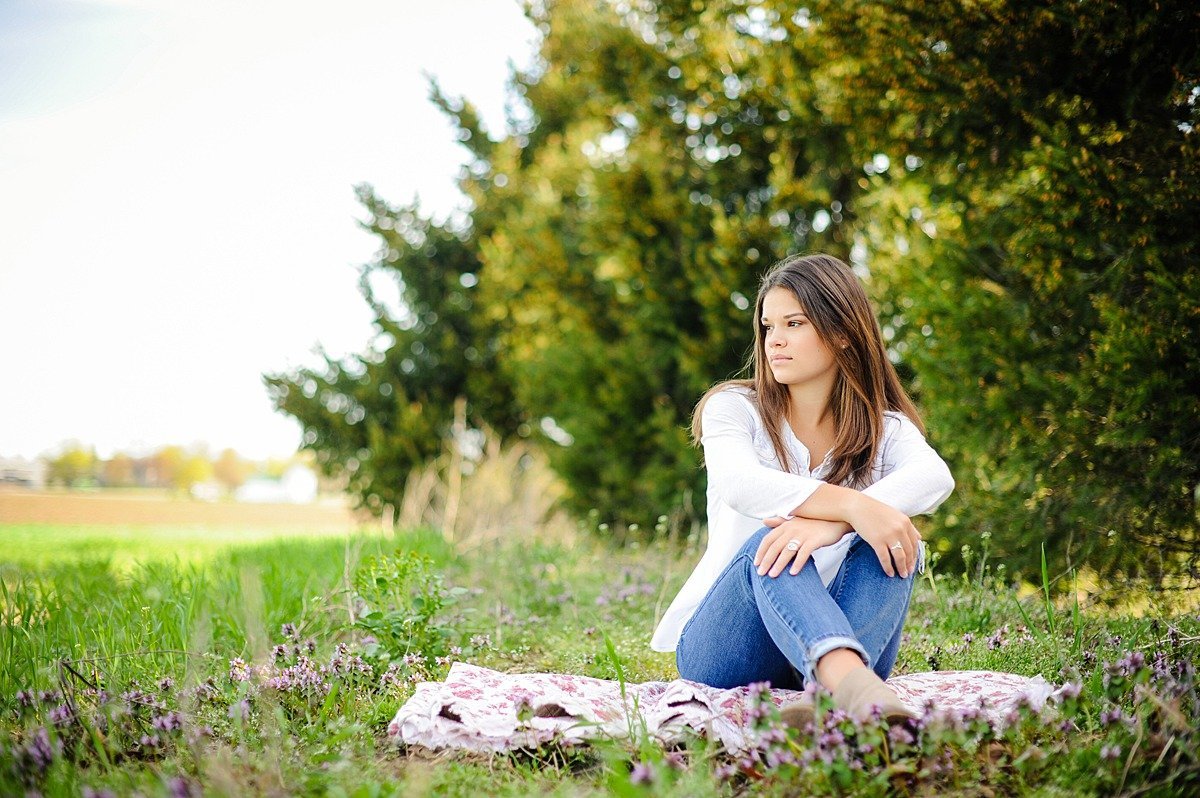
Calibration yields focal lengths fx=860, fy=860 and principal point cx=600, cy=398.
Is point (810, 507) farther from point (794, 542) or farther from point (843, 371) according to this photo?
point (843, 371)

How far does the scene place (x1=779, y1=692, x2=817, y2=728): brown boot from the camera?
2.02m

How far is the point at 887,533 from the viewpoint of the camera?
233 cm

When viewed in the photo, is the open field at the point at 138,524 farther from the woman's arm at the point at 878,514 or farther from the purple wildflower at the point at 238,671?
the woman's arm at the point at 878,514

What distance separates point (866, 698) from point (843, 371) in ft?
3.92

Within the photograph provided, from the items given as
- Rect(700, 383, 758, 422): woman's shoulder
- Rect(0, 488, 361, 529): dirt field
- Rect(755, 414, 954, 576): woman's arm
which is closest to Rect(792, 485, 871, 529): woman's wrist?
Rect(755, 414, 954, 576): woman's arm

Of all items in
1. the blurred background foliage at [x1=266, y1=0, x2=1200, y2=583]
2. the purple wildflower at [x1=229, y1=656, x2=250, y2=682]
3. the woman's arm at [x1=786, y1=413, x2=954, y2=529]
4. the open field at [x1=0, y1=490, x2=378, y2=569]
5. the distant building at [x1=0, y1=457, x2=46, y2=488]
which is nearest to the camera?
the woman's arm at [x1=786, y1=413, x2=954, y2=529]

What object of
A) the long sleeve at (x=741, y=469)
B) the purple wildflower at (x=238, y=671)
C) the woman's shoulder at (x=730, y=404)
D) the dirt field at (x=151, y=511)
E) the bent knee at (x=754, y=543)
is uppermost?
the woman's shoulder at (x=730, y=404)

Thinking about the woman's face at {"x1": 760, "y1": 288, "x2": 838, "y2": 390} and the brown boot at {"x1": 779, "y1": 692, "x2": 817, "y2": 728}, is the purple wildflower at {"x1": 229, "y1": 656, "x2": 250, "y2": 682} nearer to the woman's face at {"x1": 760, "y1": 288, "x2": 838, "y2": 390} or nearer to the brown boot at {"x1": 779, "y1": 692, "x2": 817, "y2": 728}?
the brown boot at {"x1": 779, "y1": 692, "x2": 817, "y2": 728}

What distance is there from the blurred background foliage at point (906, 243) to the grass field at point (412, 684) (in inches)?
31.7

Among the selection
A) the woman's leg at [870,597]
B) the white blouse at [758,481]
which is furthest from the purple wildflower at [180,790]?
the woman's leg at [870,597]

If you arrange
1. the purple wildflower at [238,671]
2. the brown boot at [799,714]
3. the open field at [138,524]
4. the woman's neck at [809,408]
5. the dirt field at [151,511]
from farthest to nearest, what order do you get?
the dirt field at [151,511] < the open field at [138,524] < the woman's neck at [809,408] < the purple wildflower at [238,671] < the brown boot at [799,714]

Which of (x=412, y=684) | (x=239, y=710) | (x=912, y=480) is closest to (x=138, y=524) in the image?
(x=412, y=684)

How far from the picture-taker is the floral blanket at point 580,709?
7.39ft

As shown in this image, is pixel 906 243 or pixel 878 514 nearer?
pixel 878 514
